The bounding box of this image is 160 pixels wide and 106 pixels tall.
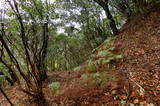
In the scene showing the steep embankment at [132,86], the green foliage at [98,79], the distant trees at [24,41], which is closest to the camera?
the steep embankment at [132,86]

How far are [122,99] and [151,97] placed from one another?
61cm

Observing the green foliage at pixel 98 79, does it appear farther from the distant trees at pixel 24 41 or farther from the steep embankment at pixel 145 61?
the distant trees at pixel 24 41

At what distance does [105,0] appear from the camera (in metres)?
8.29

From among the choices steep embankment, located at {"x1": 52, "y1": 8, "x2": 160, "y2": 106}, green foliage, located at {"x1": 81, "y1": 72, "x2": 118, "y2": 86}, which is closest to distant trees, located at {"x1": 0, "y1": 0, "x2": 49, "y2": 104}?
steep embankment, located at {"x1": 52, "y1": 8, "x2": 160, "y2": 106}

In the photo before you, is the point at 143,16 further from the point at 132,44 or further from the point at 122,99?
the point at 122,99

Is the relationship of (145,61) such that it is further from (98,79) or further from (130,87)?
(98,79)

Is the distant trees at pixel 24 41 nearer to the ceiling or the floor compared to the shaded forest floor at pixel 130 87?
nearer to the ceiling

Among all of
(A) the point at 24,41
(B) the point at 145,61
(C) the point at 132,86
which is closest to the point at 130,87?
(C) the point at 132,86

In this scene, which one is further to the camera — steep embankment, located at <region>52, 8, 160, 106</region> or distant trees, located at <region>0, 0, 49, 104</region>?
distant trees, located at <region>0, 0, 49, 104</region>

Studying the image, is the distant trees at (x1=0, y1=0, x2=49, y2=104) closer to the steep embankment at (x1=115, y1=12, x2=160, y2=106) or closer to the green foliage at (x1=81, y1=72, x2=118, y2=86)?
the green foliage at (x1=81, y1=72, x2=118, y2=86)

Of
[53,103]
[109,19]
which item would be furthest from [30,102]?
[109,19]

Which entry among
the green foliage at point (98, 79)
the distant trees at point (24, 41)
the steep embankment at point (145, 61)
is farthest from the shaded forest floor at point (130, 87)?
the distant trees at point (24, 41)

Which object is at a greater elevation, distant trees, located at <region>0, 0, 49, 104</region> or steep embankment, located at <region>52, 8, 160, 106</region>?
distant trees, located at <region>0, 0, 49, 104</region>

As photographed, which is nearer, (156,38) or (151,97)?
(151,97)
